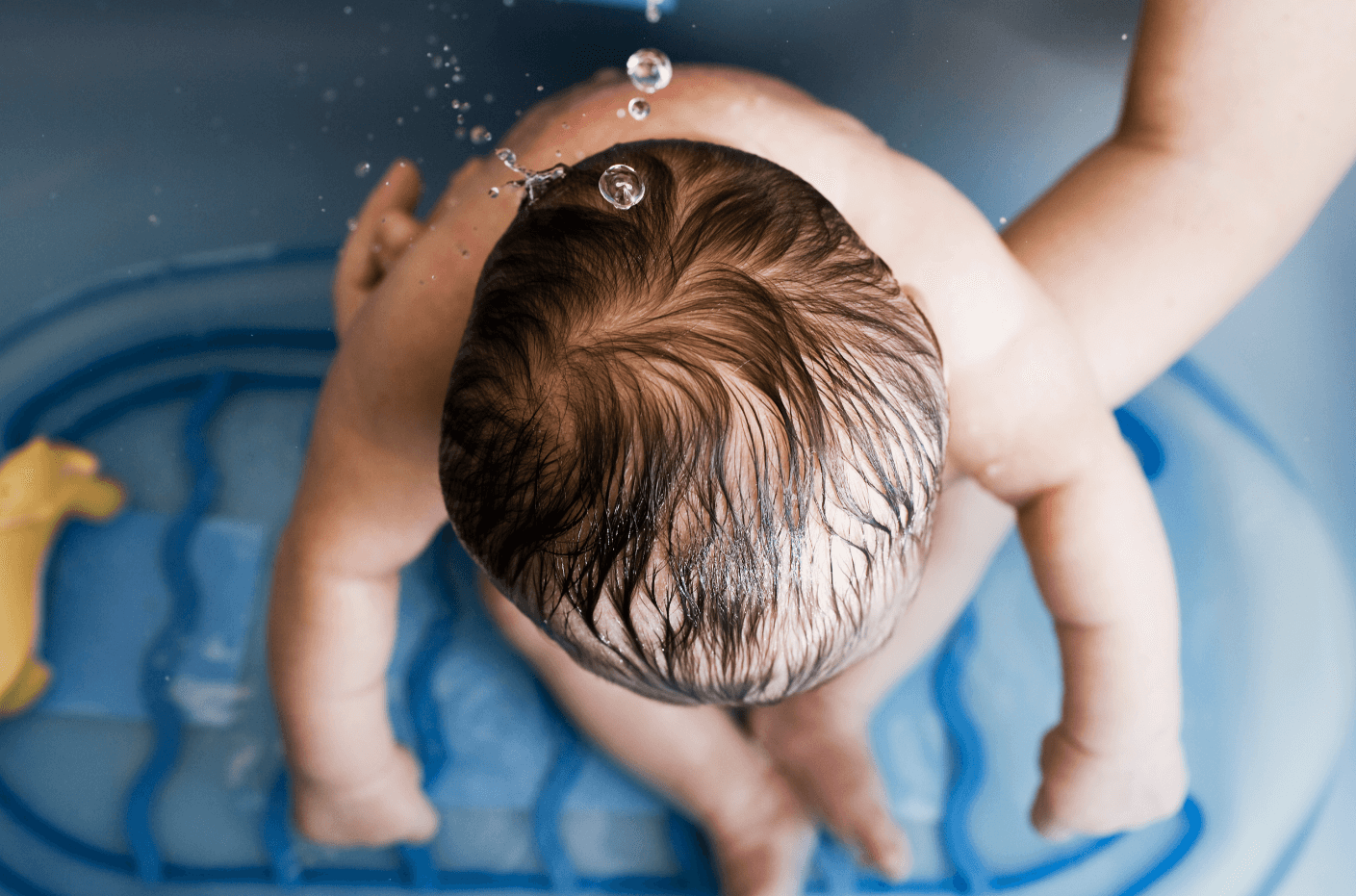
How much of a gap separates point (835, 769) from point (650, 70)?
550mm

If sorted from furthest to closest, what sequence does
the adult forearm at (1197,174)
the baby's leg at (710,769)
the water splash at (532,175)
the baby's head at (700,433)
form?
the baby's leg at (710,769), the adult forearm at (1197,174), the water splash at (532,175), the baby's head at (700,433)

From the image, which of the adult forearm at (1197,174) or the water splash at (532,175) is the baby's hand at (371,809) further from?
the adult forearm at (1197,174)

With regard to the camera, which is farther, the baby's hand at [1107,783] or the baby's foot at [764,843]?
the baby's foot at [764,843]

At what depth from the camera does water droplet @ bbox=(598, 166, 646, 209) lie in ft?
1.56

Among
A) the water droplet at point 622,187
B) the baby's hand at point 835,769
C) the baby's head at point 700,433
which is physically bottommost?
the baby's hand at point 835,769

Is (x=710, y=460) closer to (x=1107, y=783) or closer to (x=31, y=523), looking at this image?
(x=1107, y=783)

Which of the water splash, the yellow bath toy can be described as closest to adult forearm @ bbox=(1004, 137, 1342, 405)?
the water splash

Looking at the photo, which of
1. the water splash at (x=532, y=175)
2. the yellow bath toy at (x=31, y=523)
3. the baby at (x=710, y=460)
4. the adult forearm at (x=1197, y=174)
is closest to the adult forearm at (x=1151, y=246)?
the adult forearm at (x=1197, y=174)

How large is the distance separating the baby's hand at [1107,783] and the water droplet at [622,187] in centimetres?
48

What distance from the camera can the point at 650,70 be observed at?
784 millimetres

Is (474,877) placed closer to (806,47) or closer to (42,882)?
(42,882)

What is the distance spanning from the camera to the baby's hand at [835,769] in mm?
858

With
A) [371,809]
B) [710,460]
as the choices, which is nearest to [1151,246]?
[710,460]

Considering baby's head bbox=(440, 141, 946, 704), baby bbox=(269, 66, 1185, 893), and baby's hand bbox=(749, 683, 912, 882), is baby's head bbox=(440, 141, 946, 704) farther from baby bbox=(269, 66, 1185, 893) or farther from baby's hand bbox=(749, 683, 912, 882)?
baby's hand bbox=(749, 683, 912, 882)
